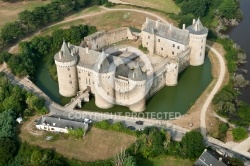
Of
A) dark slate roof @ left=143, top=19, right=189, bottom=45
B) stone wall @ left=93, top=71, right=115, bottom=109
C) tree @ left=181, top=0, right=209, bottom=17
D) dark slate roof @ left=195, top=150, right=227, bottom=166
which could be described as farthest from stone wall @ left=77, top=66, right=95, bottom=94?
tree @ left=181, top=0, right=209, bottom=17

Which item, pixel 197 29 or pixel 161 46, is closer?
pixel 197 29

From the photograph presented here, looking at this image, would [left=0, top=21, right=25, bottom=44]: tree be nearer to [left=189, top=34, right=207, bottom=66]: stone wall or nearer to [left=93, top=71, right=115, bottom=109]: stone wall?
[left=93, top=71, right=115, bottom=109]: stone wall

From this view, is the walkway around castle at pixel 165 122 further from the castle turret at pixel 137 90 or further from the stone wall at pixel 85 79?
the stone wall at pixel 85 79

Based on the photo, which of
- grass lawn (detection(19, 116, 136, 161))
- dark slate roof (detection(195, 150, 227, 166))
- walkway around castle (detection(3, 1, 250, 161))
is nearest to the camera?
dark slate roof (detection(195, 150, 227, 166))


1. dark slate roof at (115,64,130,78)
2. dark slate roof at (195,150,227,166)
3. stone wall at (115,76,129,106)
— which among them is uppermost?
dark slate roof at (115,64,130,78)

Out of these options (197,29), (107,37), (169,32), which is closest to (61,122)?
(169,32)

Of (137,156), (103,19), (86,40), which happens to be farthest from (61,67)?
(103,19)

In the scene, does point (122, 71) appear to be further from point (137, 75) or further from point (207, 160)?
point (207, 160)
